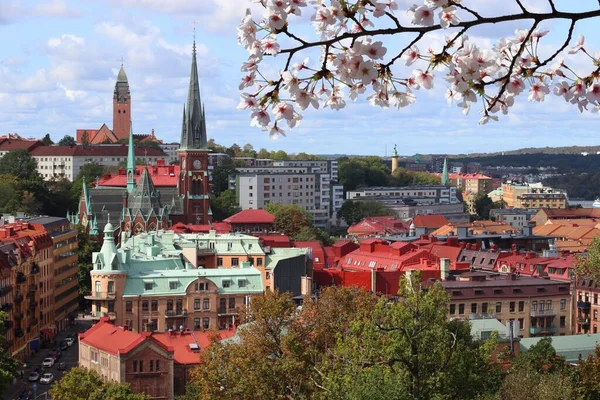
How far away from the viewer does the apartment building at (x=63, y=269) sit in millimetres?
93875

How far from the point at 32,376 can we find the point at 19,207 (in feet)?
219

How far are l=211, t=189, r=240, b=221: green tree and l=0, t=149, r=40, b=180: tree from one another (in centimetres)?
2433

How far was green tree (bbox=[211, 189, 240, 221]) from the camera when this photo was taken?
6437 inches

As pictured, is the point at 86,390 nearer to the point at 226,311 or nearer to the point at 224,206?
the point at 226,311

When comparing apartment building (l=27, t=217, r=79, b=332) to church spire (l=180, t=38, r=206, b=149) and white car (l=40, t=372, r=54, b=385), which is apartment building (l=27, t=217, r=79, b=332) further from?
church spire (l=180, t=38, r=206, b=149)

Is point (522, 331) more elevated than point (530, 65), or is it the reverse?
point (530, 65)

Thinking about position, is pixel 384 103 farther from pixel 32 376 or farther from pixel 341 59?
pixel 32 376

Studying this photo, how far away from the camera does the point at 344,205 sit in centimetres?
19525

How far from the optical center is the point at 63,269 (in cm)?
9794

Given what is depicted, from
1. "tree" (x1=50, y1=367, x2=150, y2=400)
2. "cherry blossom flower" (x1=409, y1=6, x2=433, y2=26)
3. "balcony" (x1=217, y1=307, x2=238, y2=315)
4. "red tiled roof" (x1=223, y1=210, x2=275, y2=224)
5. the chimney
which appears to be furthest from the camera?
"red tiled roof" (x1=223, y1=210, x2=275, y2=224)

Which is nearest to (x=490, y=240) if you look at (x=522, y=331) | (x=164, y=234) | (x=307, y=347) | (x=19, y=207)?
(x=164, y=234)

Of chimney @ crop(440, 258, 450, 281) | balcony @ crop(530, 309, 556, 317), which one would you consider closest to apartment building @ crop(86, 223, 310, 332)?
chimney @ crop(440, 258, 450, 281)

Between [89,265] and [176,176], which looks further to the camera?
[176,176]

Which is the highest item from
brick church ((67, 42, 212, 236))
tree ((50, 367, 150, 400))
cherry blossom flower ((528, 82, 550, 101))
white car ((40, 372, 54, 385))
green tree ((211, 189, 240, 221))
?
cherry blossom flower ((528, 82, 550, 101))
